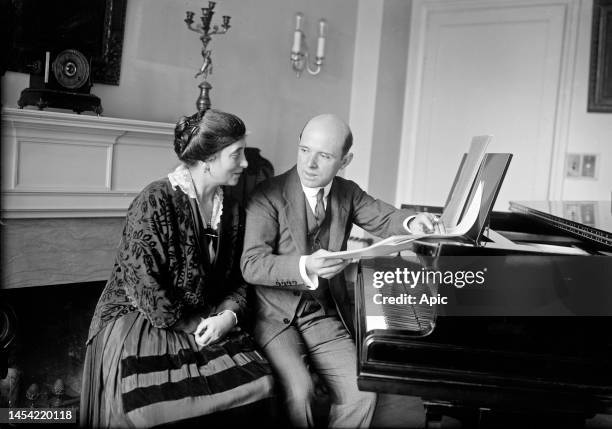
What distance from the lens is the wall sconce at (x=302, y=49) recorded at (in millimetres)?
4254

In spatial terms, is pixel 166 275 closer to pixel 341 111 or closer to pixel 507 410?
pixel 507 410

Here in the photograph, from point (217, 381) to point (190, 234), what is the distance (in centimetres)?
48

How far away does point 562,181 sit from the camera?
4.57 metres

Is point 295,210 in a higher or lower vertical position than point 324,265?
higher

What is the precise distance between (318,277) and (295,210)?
0.25m

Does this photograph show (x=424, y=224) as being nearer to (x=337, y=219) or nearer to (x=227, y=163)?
(x=337, y=219)

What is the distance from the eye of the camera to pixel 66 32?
2959 millimetres

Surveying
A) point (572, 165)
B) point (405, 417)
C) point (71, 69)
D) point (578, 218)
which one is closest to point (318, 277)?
point (578, 218)

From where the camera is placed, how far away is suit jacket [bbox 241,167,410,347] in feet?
6.66

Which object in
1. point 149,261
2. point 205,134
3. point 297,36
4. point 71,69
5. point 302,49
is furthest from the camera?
point 302,49

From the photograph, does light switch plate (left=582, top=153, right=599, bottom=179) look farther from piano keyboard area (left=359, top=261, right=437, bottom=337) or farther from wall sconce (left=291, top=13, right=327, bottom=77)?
piano keyboard area (left=359, top=261, right=437, bottom=337)

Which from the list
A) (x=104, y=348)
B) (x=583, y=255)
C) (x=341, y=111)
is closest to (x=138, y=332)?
(x=104, y=348)

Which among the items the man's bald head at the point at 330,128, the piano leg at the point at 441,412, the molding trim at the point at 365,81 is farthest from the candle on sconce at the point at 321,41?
the piano leg at the point at 441,412

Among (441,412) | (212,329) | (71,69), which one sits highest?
(71,69)
